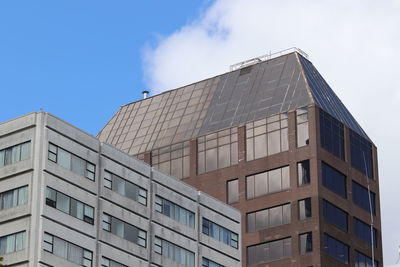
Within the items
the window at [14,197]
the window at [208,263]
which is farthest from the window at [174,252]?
the window at [14,197]

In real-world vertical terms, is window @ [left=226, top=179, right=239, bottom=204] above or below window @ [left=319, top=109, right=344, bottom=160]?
below

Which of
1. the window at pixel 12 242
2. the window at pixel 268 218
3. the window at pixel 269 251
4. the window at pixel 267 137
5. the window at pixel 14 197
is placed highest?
the window at pixel 267 137

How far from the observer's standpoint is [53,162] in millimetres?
111875

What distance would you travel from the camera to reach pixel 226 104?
594 feet

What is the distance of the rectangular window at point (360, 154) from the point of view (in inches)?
6887

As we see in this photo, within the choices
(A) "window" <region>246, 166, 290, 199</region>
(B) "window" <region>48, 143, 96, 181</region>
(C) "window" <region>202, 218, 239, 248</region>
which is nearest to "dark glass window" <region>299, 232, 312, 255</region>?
(A) "window" <region>246, 166, 290, 199</region>

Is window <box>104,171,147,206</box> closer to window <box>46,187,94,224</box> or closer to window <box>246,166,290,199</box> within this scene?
window <box>46,187,94,224</box>

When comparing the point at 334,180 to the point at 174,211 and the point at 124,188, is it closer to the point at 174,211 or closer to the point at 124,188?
the point at 174,211

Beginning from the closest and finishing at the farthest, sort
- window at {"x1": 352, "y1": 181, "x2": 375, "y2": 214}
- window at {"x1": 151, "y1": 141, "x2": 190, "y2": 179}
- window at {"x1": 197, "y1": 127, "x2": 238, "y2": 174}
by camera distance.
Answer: window at {"x1": 352, "y1": 181, "x2": 375, "y2": 214}
window at {"x1": 197, "y1": 127, "x2": 238, "y2": 174}
window at {"x1": 151, "y1": 141, "x2": 190, "y2": 179}

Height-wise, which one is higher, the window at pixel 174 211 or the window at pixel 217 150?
the window at pixel 217 150

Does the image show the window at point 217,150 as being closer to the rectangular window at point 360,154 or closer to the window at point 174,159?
the window at point 174,159

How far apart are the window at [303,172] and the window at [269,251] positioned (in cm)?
719

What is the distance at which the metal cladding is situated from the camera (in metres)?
174

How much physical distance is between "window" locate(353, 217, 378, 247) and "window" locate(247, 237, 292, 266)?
11141 mm
